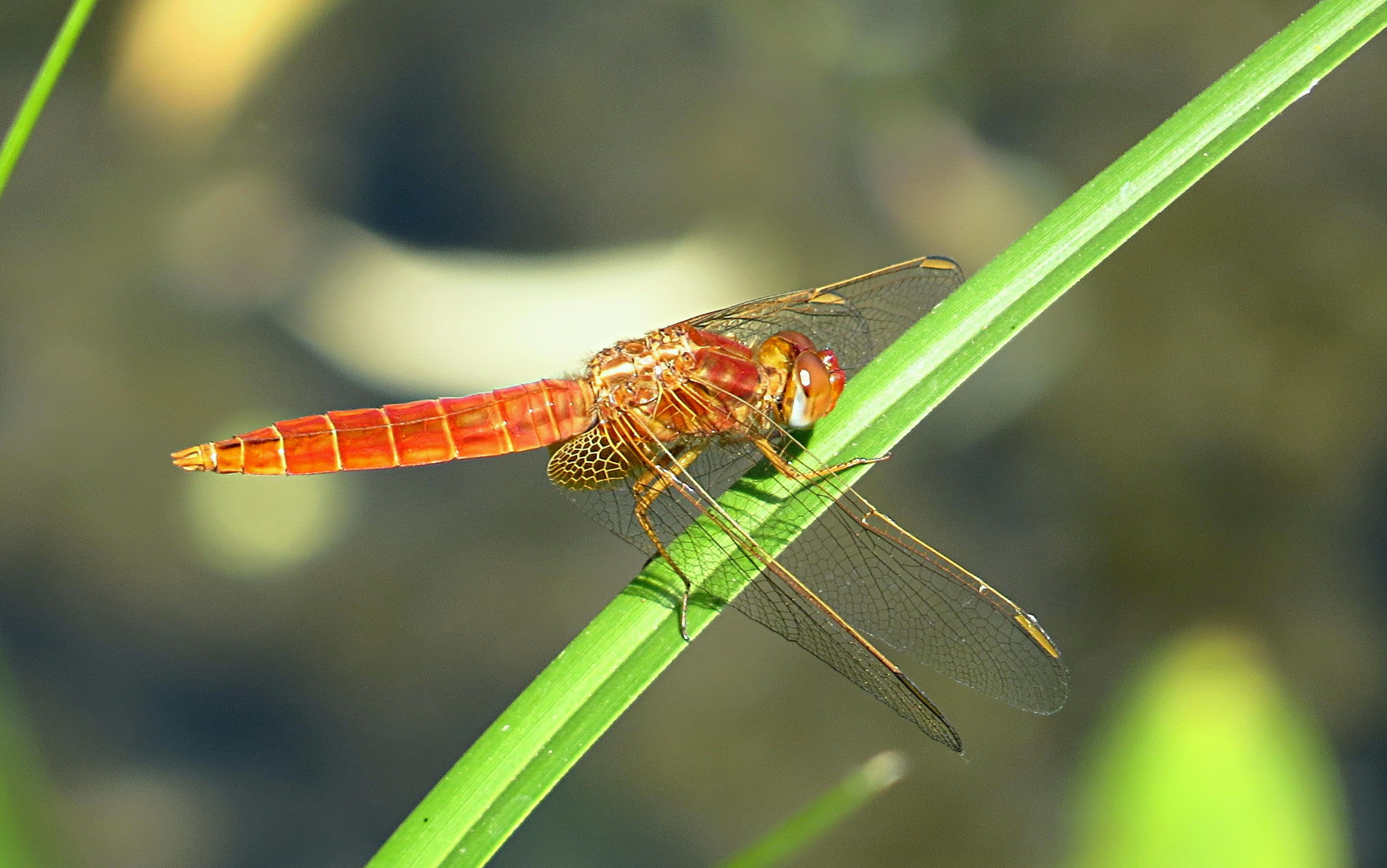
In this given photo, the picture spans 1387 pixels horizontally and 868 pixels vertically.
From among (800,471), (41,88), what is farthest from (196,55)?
(800,471)

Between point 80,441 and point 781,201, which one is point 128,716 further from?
point 781,201

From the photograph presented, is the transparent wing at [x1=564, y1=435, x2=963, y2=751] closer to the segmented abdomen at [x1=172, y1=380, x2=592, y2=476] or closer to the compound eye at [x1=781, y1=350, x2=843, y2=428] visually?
the compound eye at [x1=781, y1=350, x2=843, y2=428]

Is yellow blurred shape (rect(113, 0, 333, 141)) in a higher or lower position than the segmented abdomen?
higher

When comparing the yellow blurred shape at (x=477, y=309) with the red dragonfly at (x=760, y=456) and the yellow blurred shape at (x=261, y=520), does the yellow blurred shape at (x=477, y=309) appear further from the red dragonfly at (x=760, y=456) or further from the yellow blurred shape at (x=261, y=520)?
the red dragonfly at (x=760, y=456)

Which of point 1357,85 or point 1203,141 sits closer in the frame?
point 1203,141

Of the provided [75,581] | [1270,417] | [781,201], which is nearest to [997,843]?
[1270,417]

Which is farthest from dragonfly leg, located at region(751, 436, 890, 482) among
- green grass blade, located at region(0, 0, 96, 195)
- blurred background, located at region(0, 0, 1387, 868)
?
blurred background, located at region(0, 0, 1387, 868)
